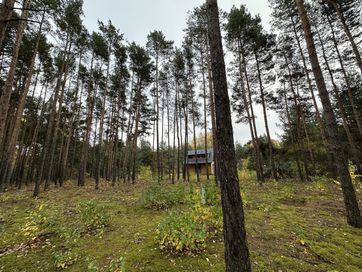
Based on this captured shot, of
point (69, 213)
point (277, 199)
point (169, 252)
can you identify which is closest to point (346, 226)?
point (277, 199)

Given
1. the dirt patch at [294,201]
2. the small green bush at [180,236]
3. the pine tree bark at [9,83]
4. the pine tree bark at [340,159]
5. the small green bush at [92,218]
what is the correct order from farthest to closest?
the dirt patch at [294,201] → the small green bush at [92,218] → the pine tree bark at [340,159] → the pine tree bark at [9,83] → the small green bush at [180,236]

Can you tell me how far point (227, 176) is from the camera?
9.48 ft

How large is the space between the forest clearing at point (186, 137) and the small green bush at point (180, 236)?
29 millimetres

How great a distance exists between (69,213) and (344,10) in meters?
18.5

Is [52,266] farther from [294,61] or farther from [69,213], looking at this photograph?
[294,61]

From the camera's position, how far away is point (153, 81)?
62.2 ft

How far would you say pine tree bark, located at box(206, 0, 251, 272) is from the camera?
2662 mm

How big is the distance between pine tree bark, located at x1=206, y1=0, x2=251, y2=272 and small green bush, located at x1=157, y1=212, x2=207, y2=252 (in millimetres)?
1201

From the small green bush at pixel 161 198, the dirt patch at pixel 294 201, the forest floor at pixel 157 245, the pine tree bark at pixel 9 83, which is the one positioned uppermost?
the pine tree bark at pixel 9 83

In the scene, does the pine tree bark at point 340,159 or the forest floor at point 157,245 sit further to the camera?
the pine tree bark at point 340,159

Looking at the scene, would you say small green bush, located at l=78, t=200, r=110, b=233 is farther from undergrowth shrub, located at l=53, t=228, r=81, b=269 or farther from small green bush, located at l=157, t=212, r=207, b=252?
small green bush, located at l=157, t=212, r=207, b=252

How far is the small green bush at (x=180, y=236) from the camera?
3.82 m

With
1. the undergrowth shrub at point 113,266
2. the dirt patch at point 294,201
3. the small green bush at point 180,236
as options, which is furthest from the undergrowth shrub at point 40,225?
the dirt patch at point 294,201

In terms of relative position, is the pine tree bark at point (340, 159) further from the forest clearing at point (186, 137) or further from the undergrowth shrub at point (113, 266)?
the undergrowth shrub at point (113, 266)
